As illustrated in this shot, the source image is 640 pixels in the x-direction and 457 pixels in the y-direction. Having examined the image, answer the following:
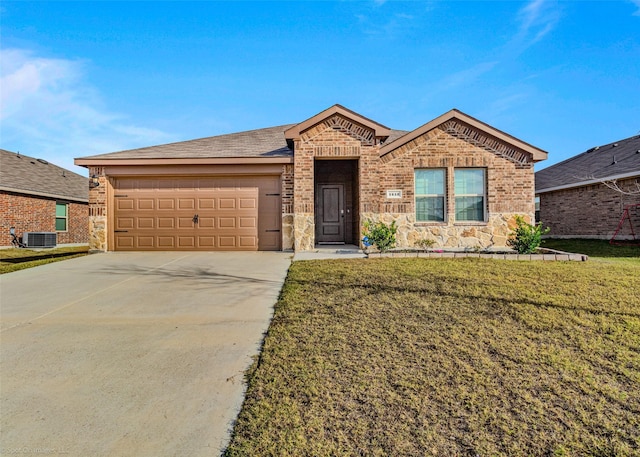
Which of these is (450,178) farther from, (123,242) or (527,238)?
(123,242)

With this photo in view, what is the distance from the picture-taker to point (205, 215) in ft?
35.6

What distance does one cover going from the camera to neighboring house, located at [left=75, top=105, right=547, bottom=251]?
34.7 ft

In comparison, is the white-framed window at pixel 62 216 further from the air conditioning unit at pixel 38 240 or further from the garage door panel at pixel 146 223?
the garage door panel at pixel 146 223

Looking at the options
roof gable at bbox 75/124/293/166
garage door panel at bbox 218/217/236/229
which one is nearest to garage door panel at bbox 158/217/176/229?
garage door panel at bbox 218/217/236/229

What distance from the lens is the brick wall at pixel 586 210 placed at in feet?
47.1

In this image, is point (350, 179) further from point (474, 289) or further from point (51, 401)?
point (51, 401)

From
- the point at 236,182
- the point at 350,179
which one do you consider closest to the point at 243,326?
the point at 236,182

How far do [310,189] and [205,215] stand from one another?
11.1ft

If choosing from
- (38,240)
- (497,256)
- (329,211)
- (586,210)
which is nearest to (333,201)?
(329,211)

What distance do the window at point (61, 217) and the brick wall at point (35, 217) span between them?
145 millimetres

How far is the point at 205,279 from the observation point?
6820mm

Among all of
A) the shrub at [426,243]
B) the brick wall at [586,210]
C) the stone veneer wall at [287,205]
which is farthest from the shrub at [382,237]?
the brick wall at [586,210]

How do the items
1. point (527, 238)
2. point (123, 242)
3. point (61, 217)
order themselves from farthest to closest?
1. point (61, 217)
2. point (123, 242)
3. point (527, 238)

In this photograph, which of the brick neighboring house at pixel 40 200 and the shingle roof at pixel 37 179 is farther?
the shingle roof at pixel 37 179
